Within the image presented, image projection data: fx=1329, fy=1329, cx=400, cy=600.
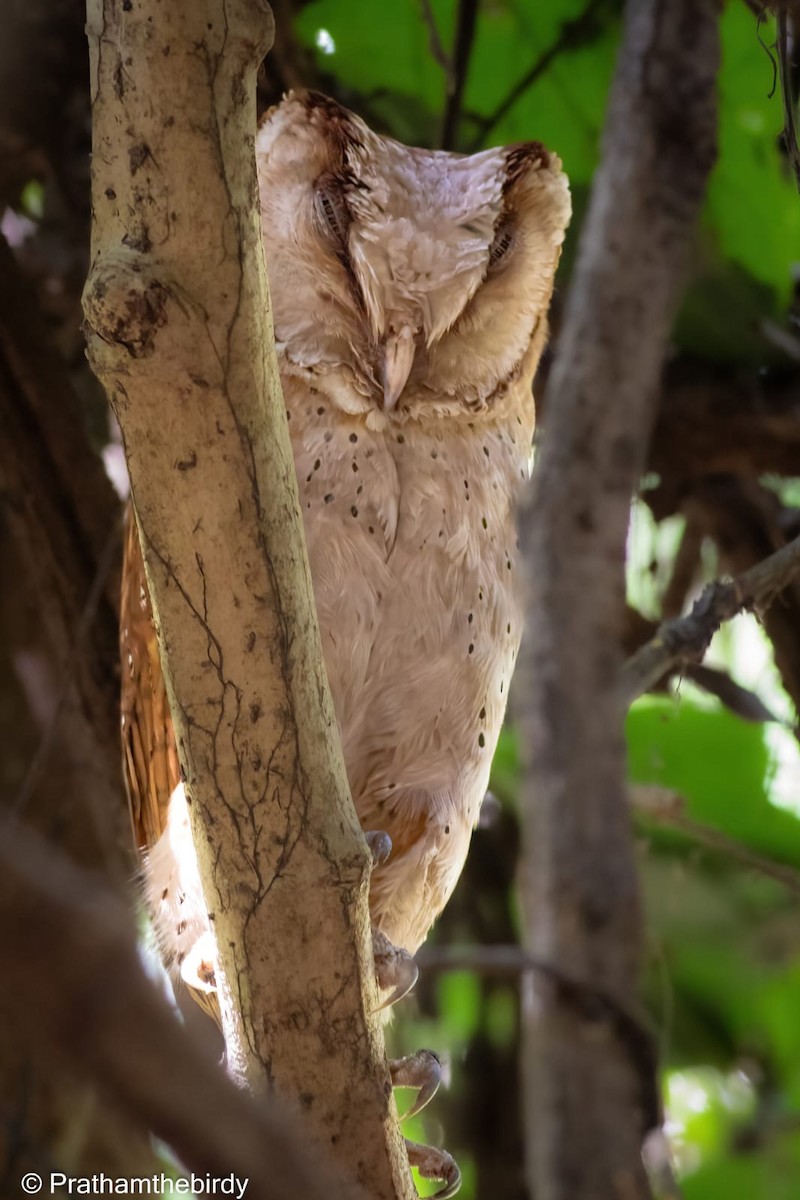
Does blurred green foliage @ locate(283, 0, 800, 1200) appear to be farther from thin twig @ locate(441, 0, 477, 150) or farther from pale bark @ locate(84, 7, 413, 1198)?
pale bark @ locate(84, 7, 413, 1198)

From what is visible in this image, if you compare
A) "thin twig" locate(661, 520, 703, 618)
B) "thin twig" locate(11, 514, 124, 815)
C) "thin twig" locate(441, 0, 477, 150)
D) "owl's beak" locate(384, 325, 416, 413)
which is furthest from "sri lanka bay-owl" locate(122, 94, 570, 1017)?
"thin twig" locate(661, 520, 703, 618)

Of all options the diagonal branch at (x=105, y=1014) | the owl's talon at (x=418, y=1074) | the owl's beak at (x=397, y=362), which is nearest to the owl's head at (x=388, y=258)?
the owl's beak at (x=397, y=362)

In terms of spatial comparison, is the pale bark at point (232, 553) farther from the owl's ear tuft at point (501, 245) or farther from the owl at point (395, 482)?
the owl's ear tuft at point (501, 245)

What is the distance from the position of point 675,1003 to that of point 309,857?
1863 mm

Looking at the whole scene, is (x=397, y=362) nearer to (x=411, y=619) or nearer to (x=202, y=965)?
(x=411, y=619)

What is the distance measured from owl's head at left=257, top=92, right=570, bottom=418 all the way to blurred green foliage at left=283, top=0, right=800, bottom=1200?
0.70 m

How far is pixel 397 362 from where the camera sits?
5.15ft

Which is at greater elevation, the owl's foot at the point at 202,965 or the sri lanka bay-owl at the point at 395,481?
the sri lanka bay-owl at the point at 395,481

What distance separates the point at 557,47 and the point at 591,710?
1.76m

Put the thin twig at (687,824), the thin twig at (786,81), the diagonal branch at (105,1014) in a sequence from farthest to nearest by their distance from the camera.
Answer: the thin twig at (687,824) → the thin twig at (786,81) → the diagonal branch at (105,1014)

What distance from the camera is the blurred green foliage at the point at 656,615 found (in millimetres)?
2340

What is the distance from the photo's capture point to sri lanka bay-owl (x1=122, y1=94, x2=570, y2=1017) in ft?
5.11

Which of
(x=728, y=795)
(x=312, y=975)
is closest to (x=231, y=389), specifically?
(x=312, y=975)

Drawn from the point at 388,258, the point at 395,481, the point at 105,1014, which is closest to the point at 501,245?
the point at 388,258
